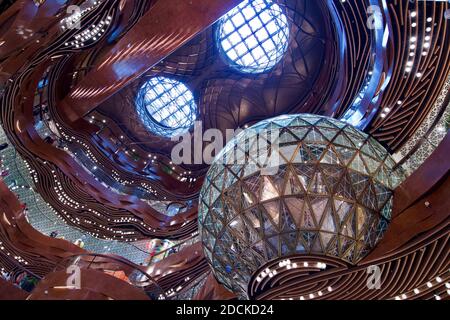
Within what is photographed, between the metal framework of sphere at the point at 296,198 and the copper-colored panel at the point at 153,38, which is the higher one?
the copper-colored panel at the point at 153,38

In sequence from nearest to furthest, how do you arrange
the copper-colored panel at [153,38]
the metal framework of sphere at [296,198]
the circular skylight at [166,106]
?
the metal framework of sphere at [296,198] → the copper-colored panel at [153,38] → the circular skylight at [166,106]

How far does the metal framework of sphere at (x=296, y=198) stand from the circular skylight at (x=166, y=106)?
13.2 m

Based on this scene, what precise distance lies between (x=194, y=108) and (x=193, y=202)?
4996 mm

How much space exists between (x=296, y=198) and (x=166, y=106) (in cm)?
1469

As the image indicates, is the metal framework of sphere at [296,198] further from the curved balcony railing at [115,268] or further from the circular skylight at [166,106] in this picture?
the circular skylight at [166,106]

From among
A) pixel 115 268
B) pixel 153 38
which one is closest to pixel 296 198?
pixel 115 268

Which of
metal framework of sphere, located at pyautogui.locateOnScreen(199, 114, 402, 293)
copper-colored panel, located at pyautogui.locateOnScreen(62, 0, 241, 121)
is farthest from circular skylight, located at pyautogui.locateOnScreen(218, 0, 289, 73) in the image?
metal framework of sphere, located at pyautogui.locateOnScreen(199, 114, 402, 293)

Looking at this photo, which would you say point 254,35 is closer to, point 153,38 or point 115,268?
point 153,38

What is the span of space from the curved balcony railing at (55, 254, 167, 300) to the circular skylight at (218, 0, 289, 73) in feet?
37.3

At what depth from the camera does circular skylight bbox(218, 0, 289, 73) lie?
52.8 feet

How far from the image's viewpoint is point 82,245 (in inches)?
573

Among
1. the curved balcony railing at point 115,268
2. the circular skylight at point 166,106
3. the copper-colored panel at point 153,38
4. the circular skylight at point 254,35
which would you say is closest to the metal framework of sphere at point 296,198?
the curved balcony railing at point 115,268

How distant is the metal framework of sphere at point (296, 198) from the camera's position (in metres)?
4.66

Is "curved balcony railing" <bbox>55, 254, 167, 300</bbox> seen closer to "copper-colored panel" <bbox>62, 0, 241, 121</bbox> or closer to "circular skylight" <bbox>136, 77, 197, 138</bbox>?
"copper-colored panel" <bbox>62, 0, 241, 121</bbox>
